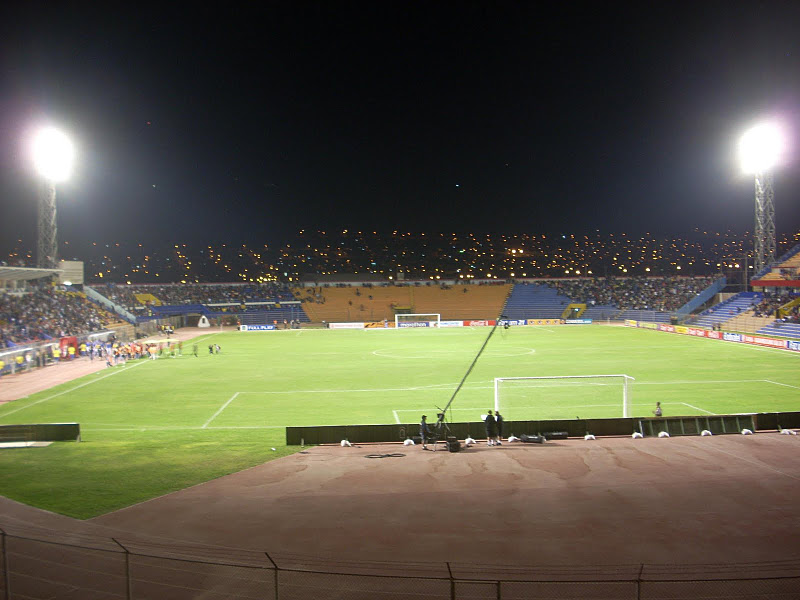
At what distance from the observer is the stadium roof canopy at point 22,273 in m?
41.5

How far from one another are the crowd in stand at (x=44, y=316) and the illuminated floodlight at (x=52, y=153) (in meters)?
10.6

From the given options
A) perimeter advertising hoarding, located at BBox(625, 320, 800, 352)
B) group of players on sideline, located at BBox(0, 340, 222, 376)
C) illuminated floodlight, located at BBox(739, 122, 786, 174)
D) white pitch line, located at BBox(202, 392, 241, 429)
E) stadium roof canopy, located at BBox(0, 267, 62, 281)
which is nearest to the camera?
white pitch line, located at BBox(202, 392, 241, 429)

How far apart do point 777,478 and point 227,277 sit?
402ft

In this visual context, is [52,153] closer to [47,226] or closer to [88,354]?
[47,226]

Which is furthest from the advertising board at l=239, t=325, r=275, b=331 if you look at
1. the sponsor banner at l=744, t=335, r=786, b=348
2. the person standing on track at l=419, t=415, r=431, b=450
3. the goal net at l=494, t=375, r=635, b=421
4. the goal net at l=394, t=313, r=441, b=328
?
the person standing on track at l=419, t=415, r=431, b=450

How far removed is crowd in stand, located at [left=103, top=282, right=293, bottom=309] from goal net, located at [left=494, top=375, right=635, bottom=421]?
214ft

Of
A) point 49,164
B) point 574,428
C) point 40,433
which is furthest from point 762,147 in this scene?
point 49,164

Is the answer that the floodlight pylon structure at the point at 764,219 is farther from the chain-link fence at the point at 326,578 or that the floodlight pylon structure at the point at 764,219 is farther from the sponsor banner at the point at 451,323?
the chain-link fence at the point at 326,578

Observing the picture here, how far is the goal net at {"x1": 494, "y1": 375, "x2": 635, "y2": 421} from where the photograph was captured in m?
22.4

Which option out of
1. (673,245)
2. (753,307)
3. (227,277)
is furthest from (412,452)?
(673,245)

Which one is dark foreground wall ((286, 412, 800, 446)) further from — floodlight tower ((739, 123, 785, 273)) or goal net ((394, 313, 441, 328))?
goal net ((394, 313, 441, 328))

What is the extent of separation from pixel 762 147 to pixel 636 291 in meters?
38.9

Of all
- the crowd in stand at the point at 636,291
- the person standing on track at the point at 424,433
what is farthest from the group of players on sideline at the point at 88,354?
the crowd in stand at the point at 636,291

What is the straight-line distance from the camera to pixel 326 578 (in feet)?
26.3
